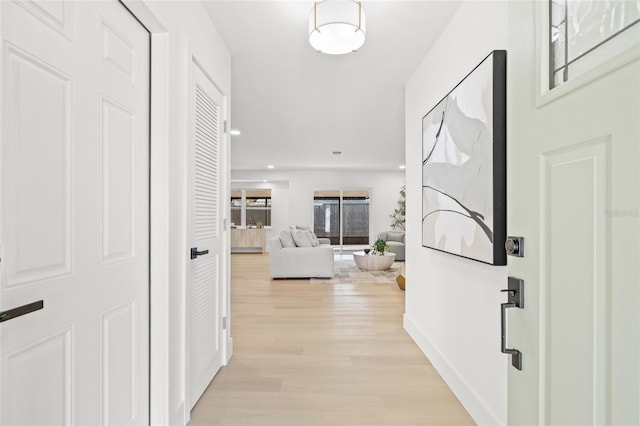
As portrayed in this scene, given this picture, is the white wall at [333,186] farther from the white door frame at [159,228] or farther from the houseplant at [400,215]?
the white door frame at [159,228]

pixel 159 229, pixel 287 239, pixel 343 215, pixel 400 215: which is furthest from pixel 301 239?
pixel 159 229

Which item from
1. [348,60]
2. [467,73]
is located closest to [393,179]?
[348,60]

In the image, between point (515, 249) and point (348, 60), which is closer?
point (515, 249)

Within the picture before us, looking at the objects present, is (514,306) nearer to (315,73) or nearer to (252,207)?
(315,73)

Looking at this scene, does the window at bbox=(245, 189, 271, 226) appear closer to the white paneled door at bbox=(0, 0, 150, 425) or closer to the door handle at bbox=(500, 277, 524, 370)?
the white paneled door at bbox=(0, 0, 150, 425)

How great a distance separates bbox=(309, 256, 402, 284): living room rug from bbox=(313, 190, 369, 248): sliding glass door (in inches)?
118

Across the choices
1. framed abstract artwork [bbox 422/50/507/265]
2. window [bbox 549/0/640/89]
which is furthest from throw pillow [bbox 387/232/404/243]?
window [bbox 549/0/640/89]

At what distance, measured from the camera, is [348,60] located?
297cm

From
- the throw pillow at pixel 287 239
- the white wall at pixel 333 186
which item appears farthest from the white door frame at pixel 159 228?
the white wall at pixel 333 186

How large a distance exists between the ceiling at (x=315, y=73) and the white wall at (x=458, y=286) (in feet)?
0.75

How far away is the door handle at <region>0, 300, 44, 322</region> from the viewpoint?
0.94 meters

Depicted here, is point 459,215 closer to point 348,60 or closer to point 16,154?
point 348,60

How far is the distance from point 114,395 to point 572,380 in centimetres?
161

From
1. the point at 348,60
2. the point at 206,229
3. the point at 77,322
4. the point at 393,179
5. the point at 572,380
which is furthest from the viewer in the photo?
the point at 393,179
